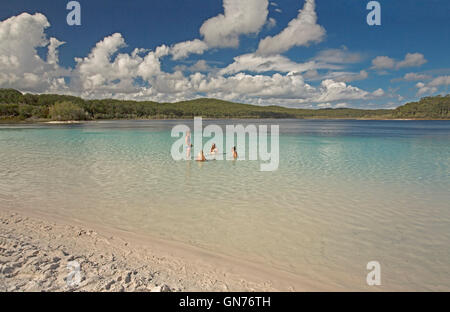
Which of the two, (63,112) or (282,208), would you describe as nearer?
(282,208)

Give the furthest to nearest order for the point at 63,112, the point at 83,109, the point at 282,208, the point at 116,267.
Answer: the point at 83,109
the point at 63,112
the point at 282,208
the point at 116,267

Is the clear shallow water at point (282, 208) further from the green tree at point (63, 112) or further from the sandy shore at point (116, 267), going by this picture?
the green tree at point (63, 112)

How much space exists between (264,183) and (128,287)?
29.2ft

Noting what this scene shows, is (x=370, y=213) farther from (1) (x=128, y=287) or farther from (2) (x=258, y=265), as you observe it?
(1) (x=128, y=287)

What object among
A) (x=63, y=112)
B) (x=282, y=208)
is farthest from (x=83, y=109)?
(x=282, y=208)

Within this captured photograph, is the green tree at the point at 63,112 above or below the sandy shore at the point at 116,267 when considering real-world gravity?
above

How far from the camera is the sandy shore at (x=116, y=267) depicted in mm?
4512

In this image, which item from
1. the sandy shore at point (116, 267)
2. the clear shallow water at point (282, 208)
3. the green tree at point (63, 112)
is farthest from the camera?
the green tree at point (63, 112)

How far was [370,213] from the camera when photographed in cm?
874

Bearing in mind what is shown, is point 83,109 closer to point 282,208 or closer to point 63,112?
point 63,112

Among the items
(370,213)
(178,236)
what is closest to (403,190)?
(370,213)

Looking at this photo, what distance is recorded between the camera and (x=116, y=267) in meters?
5.20

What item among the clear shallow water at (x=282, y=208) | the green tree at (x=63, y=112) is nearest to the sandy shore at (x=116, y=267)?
the clear shallow water at (x=282, y=208)

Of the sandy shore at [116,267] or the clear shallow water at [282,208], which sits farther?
the clear shallow water at [282,208]
